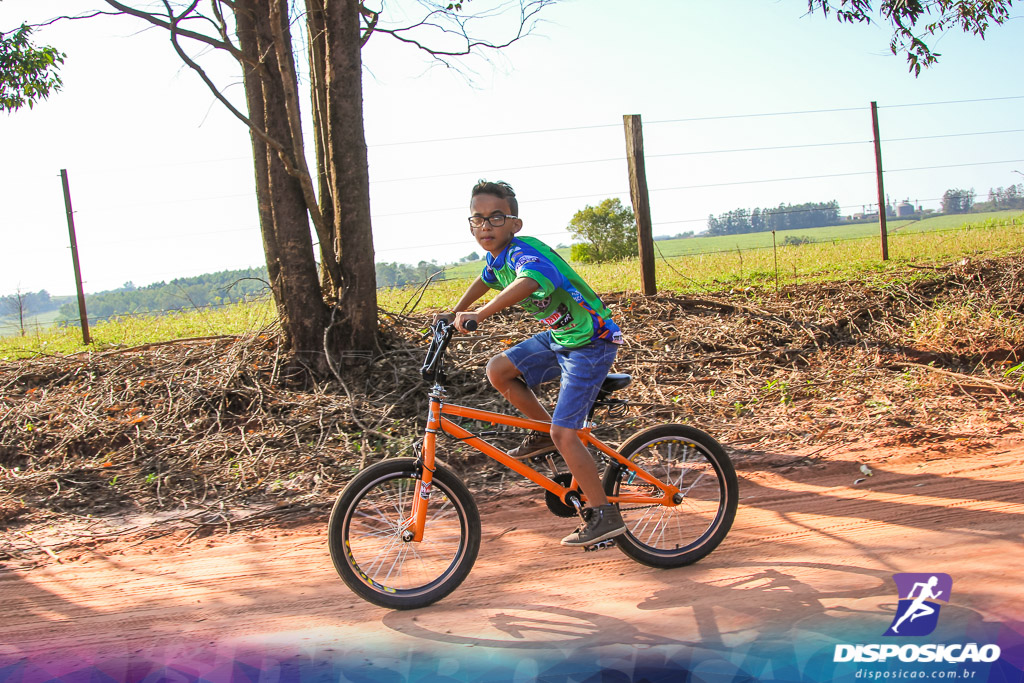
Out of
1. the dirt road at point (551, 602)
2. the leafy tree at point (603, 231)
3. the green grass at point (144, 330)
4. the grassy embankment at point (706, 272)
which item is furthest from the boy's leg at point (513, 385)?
the leafy tree at point (603, 231)

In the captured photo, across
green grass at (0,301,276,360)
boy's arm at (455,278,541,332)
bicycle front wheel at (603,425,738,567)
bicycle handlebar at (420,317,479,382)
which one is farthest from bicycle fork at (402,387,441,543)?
green grass at (0,301,276,360)

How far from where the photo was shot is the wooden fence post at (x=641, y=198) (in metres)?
9.76

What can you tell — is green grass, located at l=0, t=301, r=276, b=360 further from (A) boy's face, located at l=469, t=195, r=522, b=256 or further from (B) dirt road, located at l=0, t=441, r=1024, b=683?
(A) boy's face, located at l=469, t=195, r=522, b=256

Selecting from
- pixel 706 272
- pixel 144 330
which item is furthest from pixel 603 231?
Answer: pixel 144 330

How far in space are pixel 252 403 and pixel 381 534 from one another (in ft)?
11.6

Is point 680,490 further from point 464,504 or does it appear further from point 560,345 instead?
Answer: point 464,504

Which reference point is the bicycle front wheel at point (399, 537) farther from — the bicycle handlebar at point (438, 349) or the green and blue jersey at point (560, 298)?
the green and blue jersey at point (560, 298)

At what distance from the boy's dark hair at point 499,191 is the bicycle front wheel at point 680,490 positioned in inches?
56.1

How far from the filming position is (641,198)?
390 inches

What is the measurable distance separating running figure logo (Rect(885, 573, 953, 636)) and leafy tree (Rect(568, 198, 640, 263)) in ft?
51.6

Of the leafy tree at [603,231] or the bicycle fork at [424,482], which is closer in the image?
the bicycle fork at [424,482]

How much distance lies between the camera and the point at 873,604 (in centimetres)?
350

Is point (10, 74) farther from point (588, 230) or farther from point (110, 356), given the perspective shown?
point (588, 230)

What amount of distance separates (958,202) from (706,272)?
1044 centimetres
